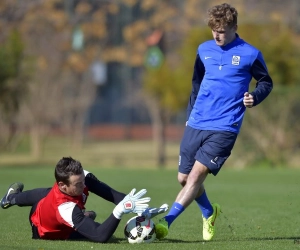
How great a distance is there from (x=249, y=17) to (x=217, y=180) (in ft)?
43.8

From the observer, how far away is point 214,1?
3597 centimetres

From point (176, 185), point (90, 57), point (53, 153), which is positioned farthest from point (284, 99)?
point (53, 153)

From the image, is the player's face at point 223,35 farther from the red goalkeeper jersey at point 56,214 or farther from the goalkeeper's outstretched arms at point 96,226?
the red goalkeeper jersey at point 56,214

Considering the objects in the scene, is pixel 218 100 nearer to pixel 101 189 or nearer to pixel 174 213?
pixel 174 213

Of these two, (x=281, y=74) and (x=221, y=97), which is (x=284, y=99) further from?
(x=221, y=97)

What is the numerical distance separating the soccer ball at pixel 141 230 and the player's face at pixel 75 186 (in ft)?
2.02

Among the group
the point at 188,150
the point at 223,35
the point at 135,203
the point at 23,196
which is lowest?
the point at 23,196

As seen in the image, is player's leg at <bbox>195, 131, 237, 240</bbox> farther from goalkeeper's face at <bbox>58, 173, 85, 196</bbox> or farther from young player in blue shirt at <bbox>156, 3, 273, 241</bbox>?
goalkeeper's face at <bbox>58, 173, 85, 196</bbox>

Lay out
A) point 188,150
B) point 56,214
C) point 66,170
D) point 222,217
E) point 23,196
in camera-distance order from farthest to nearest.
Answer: point 222,217 < point 23,196 < point 188,150 < point 56,214 < point 66,170

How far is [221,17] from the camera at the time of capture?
25.9 feet

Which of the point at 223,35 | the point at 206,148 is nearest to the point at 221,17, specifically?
the point at 223,35

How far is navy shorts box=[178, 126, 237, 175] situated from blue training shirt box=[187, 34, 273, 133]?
0.07m

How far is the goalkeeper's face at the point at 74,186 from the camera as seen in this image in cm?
747

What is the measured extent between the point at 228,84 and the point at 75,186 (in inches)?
76.4
